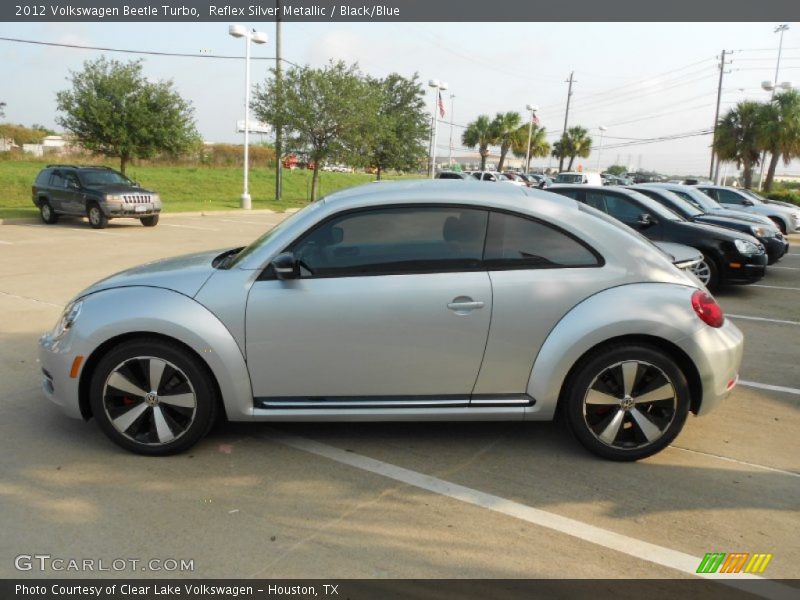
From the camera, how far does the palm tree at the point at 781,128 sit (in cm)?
3497

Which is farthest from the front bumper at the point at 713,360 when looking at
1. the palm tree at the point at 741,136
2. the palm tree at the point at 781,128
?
the palm tree at the point at 741,136

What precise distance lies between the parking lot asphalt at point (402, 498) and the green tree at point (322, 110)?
81.9 ft

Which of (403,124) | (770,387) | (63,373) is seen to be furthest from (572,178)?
(63,373)

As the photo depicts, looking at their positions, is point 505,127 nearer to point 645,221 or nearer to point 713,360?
point 645,221

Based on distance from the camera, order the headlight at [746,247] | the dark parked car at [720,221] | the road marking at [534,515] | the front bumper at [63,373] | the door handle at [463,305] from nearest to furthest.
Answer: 1. the road marking at [534,515]
2. the door handle at [463,305]
3. the front bumper at [63,373]
4. the headlight at [746,247]
5. the dark parked car at [720,221]

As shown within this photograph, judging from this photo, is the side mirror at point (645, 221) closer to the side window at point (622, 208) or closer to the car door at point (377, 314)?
the side window at point (622, 208)

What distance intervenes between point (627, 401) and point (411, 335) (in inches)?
53.1

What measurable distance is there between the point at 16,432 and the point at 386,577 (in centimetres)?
287

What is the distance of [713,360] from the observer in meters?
3.91

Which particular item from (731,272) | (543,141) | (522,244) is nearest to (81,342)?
(522,244)

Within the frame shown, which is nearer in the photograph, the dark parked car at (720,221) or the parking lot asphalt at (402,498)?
the parking lot asphalt at (402,498)

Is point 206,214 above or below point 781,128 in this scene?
below

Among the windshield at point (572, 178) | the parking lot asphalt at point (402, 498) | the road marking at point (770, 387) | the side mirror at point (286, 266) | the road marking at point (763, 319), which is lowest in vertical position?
the parking lot asphalt at point (402, 498)

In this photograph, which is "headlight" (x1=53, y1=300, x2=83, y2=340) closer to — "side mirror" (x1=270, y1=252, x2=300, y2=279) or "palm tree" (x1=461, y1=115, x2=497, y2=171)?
"side mirror" (x1=270, y1=252, x2=300, y2=279)
